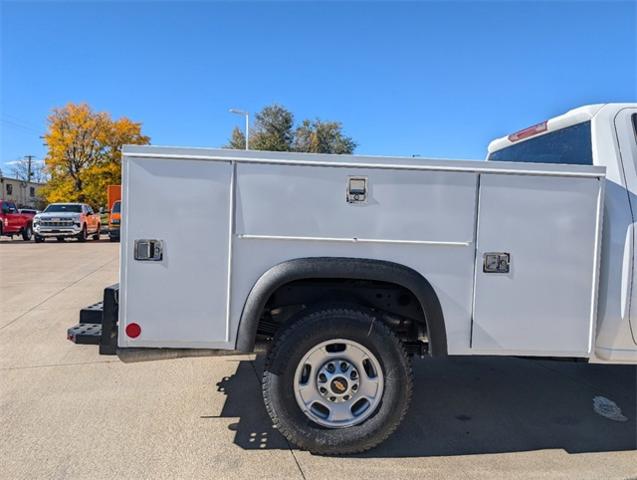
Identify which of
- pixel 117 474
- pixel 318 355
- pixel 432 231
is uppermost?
pixel 432 231

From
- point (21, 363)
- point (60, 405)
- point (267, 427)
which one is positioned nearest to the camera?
point (267, 427)

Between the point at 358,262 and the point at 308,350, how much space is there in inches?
25.1

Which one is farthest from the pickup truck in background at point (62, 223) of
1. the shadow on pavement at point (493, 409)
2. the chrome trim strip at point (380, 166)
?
the chrome trim strip at point (380, 166)

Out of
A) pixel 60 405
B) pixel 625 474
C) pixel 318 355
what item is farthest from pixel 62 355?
pixel 625 474

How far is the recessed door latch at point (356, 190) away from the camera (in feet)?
9.28

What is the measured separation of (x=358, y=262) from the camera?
2820mm

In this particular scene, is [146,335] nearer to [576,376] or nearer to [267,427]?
[267,427]

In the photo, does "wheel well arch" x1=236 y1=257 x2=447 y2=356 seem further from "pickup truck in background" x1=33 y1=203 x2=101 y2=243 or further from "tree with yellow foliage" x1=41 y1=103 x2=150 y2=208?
"tree with yellow foliage" x1=41 y1=103 x2=150 y2=208

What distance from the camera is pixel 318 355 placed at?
2.95 m

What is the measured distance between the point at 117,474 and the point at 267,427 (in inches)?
41.1

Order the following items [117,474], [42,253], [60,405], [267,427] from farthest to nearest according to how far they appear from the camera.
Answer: [42,253], [60,405], [267,427], [117,474]

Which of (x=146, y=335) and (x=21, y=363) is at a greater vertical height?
(x=146, y=335)

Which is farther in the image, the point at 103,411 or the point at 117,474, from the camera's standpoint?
the point at 103,411

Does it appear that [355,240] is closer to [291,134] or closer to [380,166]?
[380,166]
